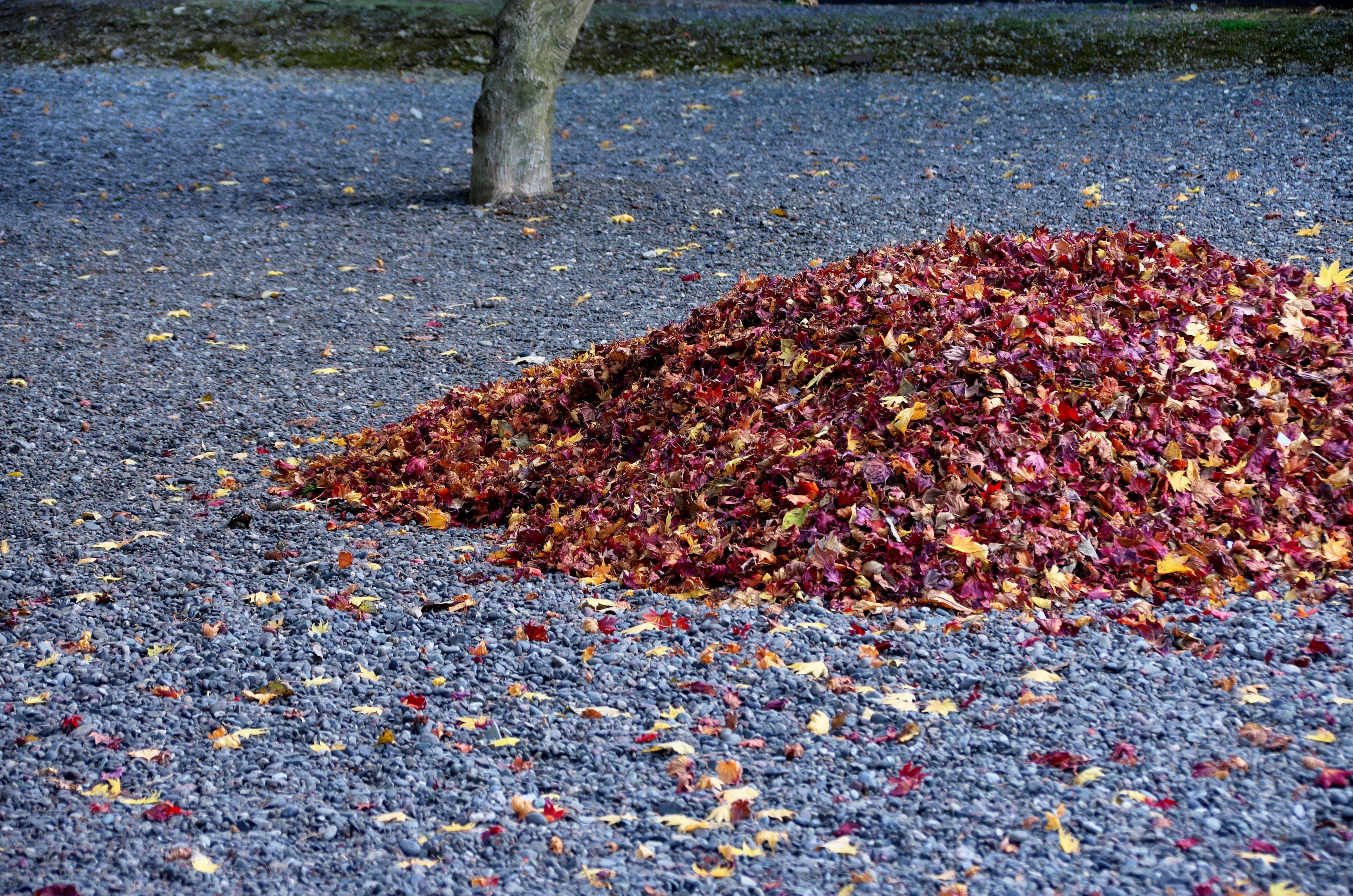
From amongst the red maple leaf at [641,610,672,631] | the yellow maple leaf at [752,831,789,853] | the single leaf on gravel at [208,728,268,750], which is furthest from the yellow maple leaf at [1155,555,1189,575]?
the single leaf on gravel at [208,728,268,750]

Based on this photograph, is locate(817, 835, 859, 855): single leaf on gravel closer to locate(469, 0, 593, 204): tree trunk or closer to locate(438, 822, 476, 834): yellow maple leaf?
locate(438, 822, 476, 834): yellow maple leaf

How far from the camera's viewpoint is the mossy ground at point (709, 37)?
38.0 ft

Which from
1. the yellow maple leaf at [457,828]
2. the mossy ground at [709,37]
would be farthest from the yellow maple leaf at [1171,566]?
the mossy ground at [709,37]

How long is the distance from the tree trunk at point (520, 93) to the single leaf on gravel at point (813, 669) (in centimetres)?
612

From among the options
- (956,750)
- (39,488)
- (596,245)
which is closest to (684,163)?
(596,245)

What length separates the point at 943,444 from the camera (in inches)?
153

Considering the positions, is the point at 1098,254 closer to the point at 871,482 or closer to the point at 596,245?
the point at 871,482

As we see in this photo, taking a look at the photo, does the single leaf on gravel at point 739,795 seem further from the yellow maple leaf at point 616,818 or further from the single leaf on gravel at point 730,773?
the yellow maple leaf at point 616,818

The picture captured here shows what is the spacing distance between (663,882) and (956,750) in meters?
0.83

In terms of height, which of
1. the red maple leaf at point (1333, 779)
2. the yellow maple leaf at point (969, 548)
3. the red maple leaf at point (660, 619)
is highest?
the yellow maple leaf at point (969, 548)

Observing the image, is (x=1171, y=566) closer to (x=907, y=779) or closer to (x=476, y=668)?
(x=907, y=779)

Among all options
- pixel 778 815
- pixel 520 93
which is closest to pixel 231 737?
pixel 778 815

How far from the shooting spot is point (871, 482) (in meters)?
3.81

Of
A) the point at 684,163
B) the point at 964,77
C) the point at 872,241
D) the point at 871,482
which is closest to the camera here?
the point at 871,482
